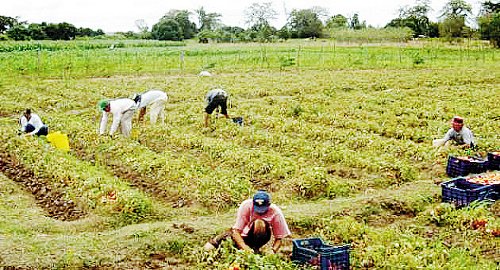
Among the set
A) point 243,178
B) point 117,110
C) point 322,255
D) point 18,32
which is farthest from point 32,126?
point 18,32

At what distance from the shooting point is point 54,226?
31.9 ft

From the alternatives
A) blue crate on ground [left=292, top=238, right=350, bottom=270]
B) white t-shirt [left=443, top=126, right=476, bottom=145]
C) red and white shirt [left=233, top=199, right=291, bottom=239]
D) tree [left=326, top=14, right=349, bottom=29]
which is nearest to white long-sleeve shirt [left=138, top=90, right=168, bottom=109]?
white t-shirt [left=443, top=126, right=476, bottom=145]

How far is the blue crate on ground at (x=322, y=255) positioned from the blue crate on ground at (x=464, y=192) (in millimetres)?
3246

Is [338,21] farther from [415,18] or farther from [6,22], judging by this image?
[6,22]

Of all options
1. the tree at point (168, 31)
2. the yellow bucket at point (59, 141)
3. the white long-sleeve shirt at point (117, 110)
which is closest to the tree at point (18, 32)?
the tree at point (168, 31)

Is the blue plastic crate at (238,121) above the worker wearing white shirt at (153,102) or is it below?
below

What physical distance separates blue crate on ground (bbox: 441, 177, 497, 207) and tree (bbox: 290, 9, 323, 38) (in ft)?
232

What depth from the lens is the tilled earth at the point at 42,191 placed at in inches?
424

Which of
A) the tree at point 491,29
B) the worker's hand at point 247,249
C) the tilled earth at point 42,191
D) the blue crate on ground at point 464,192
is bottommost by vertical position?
the tilled earth at point 42,191

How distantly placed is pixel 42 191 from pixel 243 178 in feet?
12.8

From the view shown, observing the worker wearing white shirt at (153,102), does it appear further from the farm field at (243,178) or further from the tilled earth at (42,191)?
the tilled earth at (42,191)

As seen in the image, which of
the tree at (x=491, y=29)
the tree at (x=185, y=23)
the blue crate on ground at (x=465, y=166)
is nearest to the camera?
the blue crate on ground at (x=465, y=166)

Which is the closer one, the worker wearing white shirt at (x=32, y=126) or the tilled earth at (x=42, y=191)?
the tilled earth at (x=42, y=191)

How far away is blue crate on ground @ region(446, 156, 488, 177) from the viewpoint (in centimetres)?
1220
